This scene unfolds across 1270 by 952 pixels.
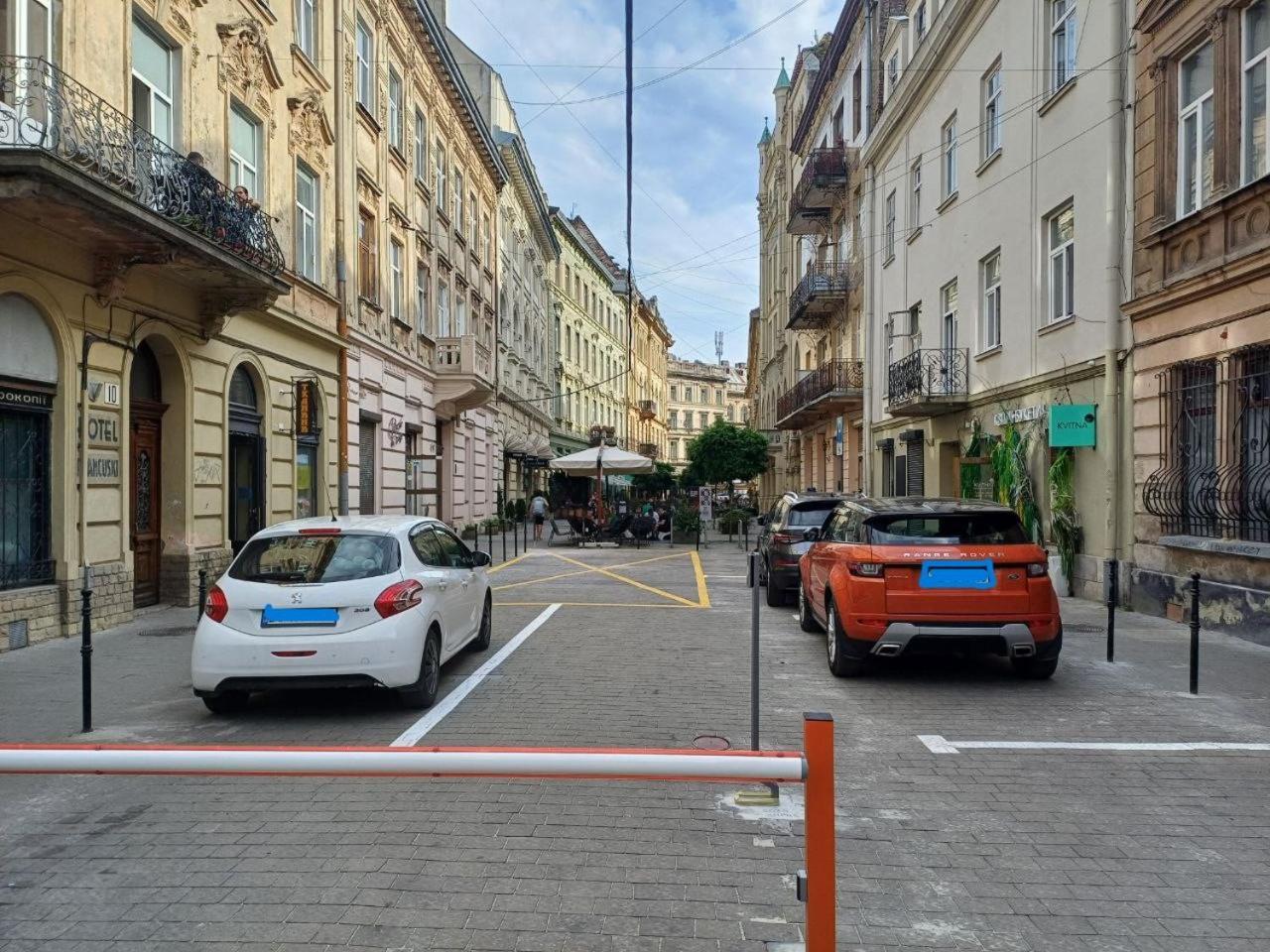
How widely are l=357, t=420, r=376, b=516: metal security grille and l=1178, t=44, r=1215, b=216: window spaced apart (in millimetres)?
15829

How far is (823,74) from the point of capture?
99.4ft

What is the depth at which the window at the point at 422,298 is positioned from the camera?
2336 cm

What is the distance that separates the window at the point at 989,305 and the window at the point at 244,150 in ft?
44.1

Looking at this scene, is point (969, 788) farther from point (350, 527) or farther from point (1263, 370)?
point (1263, 370)

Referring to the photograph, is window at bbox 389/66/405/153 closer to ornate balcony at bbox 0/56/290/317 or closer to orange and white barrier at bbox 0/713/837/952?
ornate balcony at bbox 0/56/290/317

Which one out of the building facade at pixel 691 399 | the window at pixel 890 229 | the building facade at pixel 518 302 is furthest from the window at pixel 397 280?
the building facade at pixel 691 399

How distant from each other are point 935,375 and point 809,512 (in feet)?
26.5

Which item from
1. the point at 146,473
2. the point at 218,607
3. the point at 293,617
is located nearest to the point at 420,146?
the point at 146,473

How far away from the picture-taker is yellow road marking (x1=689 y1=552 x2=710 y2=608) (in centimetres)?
1323

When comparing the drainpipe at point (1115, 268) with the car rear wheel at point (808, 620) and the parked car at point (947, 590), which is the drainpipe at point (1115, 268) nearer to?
the car rear wheel at point (808, 620)

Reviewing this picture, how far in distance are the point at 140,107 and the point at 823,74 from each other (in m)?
24.3

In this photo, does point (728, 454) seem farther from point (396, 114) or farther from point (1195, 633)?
point (1195, 633)

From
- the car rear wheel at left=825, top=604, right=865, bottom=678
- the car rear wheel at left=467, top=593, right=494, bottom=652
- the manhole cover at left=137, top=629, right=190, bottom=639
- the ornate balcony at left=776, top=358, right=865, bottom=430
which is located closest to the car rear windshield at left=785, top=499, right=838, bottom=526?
the car rear wheel at left=825, top=604, right=865, bottom=678

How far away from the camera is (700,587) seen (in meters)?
15.4
